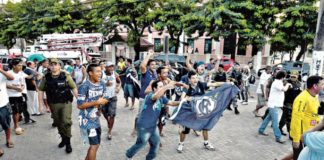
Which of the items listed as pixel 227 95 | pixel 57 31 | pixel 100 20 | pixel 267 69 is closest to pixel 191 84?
pixel 227 95

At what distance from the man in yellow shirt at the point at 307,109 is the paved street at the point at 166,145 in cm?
145


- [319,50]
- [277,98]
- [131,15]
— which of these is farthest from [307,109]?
[131,15]

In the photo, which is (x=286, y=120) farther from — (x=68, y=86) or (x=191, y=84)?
(x=68, y=86)

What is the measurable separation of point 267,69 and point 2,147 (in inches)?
297

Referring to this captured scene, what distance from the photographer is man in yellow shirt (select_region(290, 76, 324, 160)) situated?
14.0 feet

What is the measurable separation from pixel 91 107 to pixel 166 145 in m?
2.46

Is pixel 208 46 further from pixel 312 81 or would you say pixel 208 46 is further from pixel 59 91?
pixel 312 81

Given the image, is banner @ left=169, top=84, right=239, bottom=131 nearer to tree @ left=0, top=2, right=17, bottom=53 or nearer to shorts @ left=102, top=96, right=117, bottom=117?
shorts @ left=102, top=96, right=117, bottom=117

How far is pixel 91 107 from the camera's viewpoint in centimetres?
426

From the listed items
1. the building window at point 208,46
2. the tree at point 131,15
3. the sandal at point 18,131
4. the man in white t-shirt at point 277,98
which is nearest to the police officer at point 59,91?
the sandal at point 18,131

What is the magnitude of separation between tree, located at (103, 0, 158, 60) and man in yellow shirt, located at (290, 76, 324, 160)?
18.1 m

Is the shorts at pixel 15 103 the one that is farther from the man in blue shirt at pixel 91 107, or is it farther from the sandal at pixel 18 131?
the man in blue shirt at pixel 91 107

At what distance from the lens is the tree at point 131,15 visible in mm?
21875

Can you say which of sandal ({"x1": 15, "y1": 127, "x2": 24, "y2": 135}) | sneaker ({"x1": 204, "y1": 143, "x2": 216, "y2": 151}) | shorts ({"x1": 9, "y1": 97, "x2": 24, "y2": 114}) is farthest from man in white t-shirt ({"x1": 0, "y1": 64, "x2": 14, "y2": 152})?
sneaker ({"x1": 204, "y1": 143, "x2": 216, "y2": 151})
